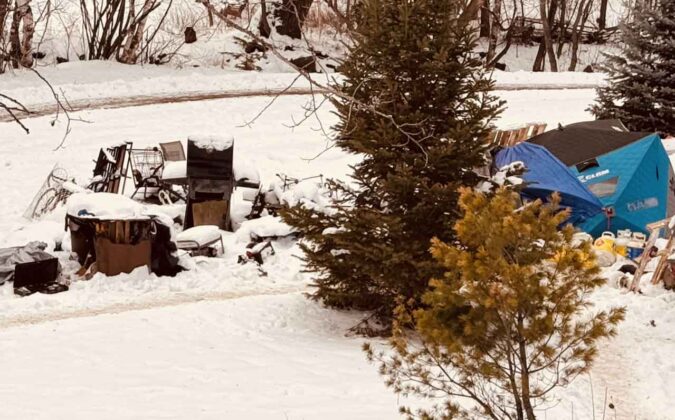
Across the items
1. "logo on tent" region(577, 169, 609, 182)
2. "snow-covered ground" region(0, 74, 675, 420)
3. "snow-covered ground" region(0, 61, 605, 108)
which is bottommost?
"snow-covered ground" region(0, 74, 675, 420)

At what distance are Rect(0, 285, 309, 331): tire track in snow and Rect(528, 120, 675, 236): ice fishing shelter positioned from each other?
6.02 meters

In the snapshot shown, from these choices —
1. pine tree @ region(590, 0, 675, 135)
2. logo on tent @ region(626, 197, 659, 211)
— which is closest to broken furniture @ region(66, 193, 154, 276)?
logo on tent @ region(626, 197, 659, 211)

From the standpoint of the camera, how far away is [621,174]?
Answer: 15133 millimetres

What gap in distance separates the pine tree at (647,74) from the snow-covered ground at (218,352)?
1011 centimetres

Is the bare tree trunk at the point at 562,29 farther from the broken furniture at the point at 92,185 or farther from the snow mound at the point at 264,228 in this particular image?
the snow mound at the point at 264,228

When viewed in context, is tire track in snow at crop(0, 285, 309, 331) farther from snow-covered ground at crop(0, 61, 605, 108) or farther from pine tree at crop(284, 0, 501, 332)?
snow-covered ground at crop(0, 61, 605, 108)

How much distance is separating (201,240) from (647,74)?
1285 centimetres

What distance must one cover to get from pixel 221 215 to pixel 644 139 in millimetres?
8094

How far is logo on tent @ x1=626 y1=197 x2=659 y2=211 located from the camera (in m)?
14.9

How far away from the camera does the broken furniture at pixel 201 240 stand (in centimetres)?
1332

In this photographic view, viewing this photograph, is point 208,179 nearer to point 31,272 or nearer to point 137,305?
point 31,272

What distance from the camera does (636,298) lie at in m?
11.6

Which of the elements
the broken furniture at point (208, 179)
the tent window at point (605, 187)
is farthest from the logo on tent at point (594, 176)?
the broken furniture at point (208, 179)

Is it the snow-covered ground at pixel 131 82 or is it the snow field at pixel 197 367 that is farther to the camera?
the snow-covered ground at pixel 131 82
